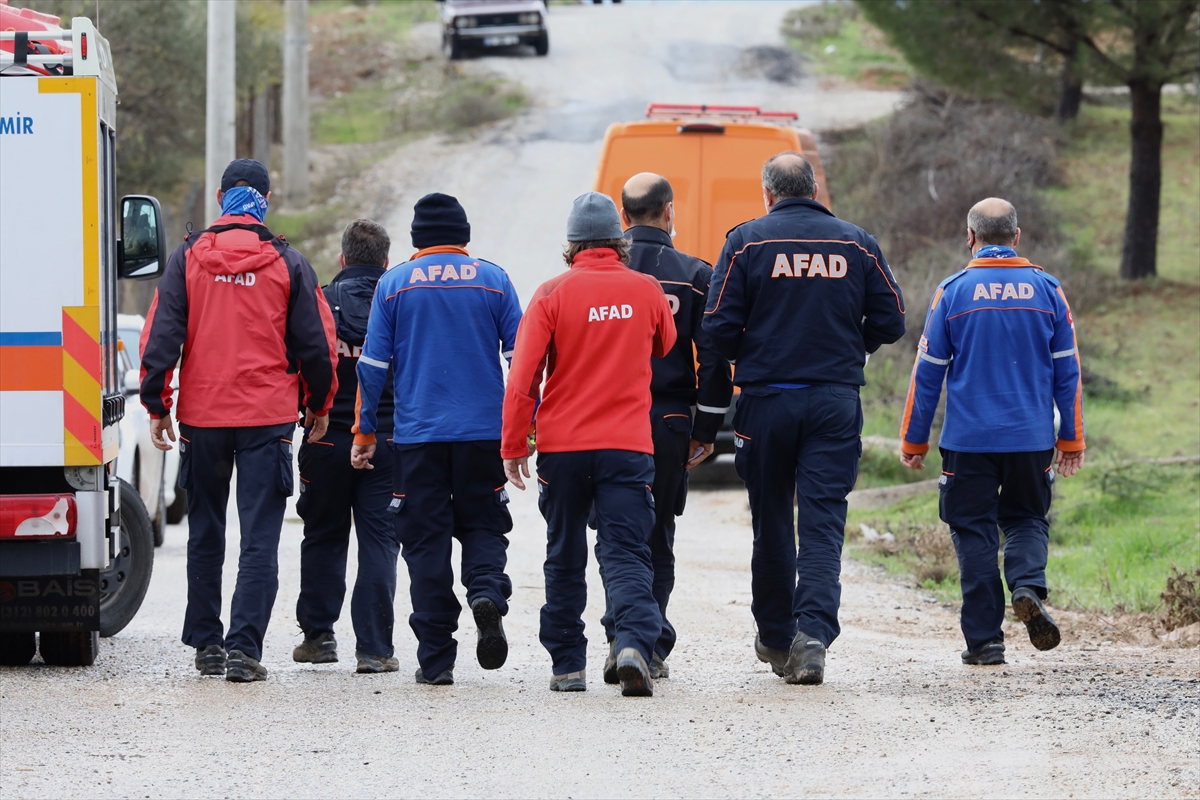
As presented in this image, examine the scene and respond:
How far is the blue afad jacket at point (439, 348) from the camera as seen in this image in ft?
20.5

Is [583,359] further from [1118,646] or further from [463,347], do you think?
[1118,646]

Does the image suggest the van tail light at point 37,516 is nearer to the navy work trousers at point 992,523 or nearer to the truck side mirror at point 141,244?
the truck side mirror at point 141,244

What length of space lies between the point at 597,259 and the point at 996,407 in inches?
75.6

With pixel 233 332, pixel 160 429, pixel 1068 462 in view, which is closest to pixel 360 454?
pixel 233 332

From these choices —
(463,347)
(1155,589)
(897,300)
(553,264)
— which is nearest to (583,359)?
(463,347)

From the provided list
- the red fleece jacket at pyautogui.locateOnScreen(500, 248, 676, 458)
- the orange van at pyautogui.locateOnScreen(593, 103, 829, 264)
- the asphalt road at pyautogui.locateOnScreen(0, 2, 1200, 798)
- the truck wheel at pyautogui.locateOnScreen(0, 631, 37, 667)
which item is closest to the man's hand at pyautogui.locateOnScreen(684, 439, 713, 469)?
the red fleece jacket at pyautogui.locateOnScreen(500, 248, 676, 458)

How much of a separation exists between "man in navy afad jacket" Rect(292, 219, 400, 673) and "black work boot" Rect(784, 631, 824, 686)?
5.71ft

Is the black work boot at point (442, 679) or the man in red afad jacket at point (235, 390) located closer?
the black work boot at point (442, 679)

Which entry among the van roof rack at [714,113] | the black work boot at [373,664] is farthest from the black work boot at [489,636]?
the van roof rack at [714,113]

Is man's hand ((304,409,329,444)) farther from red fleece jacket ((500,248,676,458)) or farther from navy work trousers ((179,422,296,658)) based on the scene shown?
red fleece jacket ((500,248,676,458))

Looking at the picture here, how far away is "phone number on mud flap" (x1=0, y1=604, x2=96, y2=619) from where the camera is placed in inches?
249

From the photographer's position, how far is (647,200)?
647cm

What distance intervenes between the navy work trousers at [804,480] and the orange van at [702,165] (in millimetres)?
5870

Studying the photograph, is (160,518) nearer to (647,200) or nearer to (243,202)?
(243,202)
